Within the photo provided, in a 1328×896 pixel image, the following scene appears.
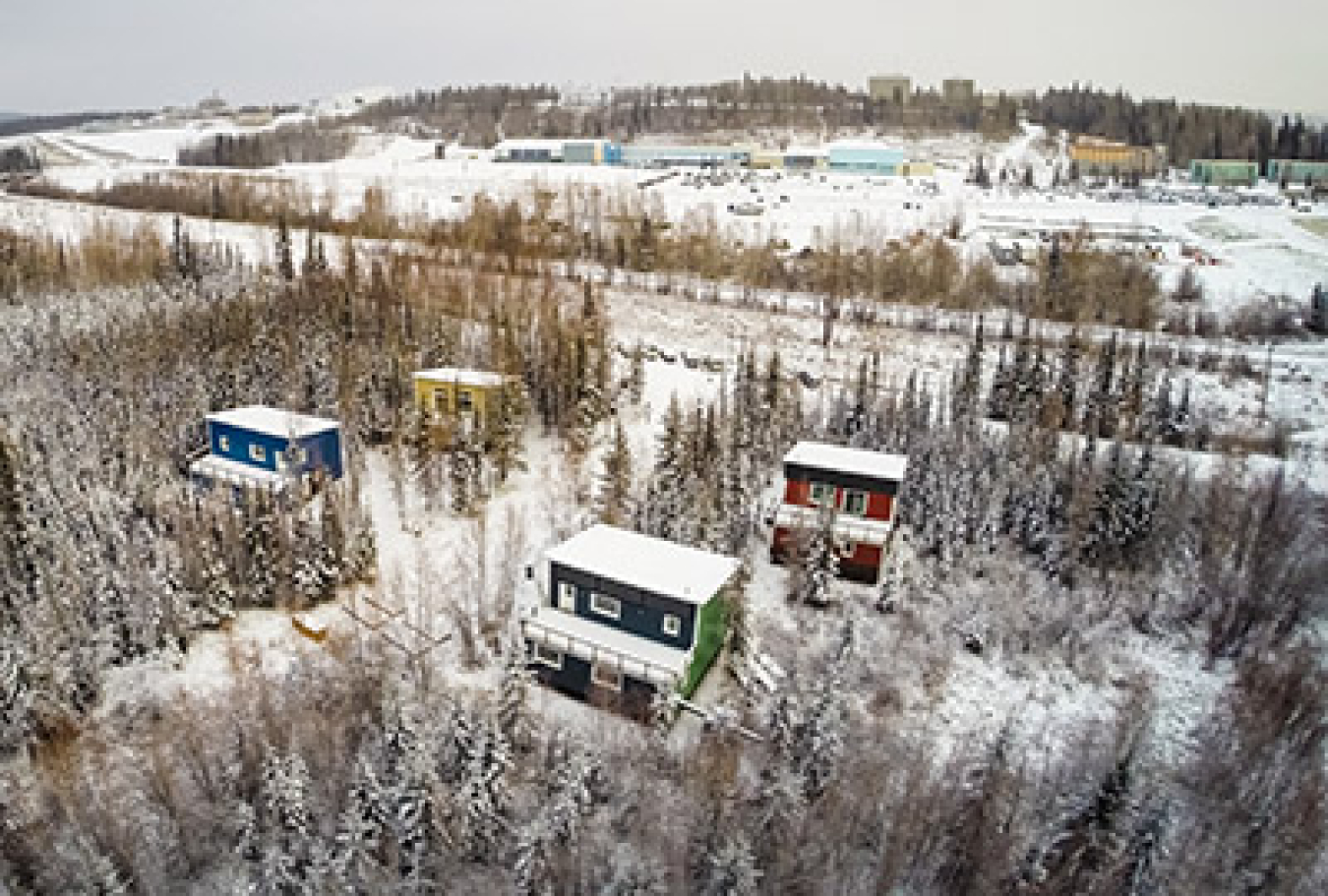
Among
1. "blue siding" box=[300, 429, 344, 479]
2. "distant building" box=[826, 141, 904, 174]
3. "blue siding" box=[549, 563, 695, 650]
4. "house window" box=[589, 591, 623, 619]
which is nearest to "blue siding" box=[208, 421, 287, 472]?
"blue siding" box=[300, 429, 344, 479]

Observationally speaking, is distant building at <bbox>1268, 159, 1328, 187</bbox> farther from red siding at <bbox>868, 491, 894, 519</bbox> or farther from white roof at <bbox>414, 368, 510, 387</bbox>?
white roof at <bbox>414, 368, 510, 387</bbox>

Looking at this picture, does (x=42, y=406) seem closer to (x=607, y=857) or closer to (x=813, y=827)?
(x=607, y=857)

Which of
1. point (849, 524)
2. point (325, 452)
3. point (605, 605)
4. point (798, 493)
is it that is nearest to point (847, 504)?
point (849, 524)

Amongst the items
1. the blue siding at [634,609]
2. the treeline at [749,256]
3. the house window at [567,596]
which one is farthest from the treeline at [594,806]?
the treeline at [749,256]

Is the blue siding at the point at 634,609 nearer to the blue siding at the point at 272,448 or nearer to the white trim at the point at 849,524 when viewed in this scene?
the white trim at the point at 849,524

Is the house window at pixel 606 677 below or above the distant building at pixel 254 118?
below

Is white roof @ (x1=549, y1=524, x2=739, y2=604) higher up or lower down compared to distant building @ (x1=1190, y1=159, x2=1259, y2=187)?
lower down

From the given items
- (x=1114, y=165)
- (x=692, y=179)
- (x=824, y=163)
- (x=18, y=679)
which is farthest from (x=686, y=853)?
(x=1114, y=165)
